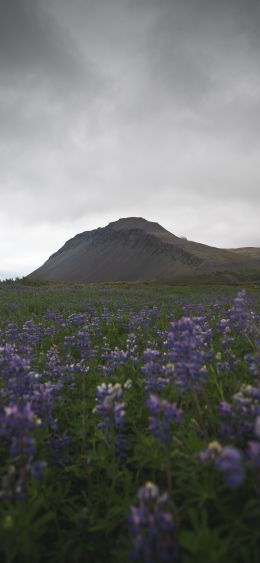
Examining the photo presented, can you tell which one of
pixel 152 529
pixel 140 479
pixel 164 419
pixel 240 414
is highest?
pixel 164 419

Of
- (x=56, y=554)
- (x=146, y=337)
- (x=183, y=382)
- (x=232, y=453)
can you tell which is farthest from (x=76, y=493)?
(x=146, y=337)

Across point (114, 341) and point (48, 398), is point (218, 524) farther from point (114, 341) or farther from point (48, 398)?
point (114, 341)

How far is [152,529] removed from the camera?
1.87 metres

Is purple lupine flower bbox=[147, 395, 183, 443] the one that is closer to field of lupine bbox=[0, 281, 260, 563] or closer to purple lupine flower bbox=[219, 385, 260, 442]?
field of lupine bbox=[0, 281, 260, 563]

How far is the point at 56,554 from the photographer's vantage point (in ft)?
8.55

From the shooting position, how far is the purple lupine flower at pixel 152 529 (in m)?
1.89

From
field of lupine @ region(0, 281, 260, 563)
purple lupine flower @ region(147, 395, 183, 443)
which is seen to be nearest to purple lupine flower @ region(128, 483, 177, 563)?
field of lupine @ region(0, 281, 260, 563)

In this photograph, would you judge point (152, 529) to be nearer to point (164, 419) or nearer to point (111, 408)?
point (164, 419)

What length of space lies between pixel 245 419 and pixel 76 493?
1.80 metres

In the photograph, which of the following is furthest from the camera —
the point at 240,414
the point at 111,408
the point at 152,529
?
the point at 111,408

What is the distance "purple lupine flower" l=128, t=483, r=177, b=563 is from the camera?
1890mm

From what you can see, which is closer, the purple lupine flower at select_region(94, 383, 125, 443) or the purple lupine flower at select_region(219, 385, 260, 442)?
the purple lupine flower at select_region(219, 385, 260, 442)

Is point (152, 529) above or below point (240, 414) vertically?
below

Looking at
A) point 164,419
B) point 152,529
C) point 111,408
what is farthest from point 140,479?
point 152,529
